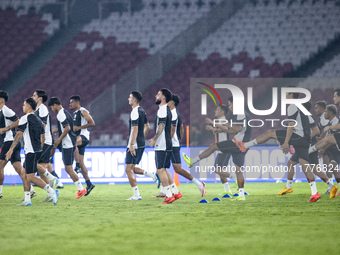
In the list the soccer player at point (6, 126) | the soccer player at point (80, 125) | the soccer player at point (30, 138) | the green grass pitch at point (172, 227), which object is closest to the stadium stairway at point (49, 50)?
the soccer player at point (80, 125)

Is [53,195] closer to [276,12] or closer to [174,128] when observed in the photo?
[174,128]

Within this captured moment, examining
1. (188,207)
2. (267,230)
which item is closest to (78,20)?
(188,207)

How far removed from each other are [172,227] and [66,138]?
5.82 m

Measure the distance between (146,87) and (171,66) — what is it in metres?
1.80

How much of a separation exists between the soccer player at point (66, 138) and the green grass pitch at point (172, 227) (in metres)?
0.97

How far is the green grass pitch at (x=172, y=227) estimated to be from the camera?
244 inches

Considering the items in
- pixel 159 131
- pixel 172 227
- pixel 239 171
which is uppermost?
pixel 159 131

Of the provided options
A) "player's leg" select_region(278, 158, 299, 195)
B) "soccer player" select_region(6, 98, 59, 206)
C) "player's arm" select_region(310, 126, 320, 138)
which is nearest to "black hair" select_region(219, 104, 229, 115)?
"player's leg" select_region(278, 158, 299, 195)

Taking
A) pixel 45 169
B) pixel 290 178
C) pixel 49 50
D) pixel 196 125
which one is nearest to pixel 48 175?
pixel 45 169

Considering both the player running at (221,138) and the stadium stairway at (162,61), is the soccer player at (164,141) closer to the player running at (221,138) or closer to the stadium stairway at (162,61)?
the player running at (221,138)

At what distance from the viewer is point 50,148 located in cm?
1241

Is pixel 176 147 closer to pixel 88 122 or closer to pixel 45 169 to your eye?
pixel 88 122

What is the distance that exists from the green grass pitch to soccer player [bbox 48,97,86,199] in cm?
97

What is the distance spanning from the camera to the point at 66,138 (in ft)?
42.5
